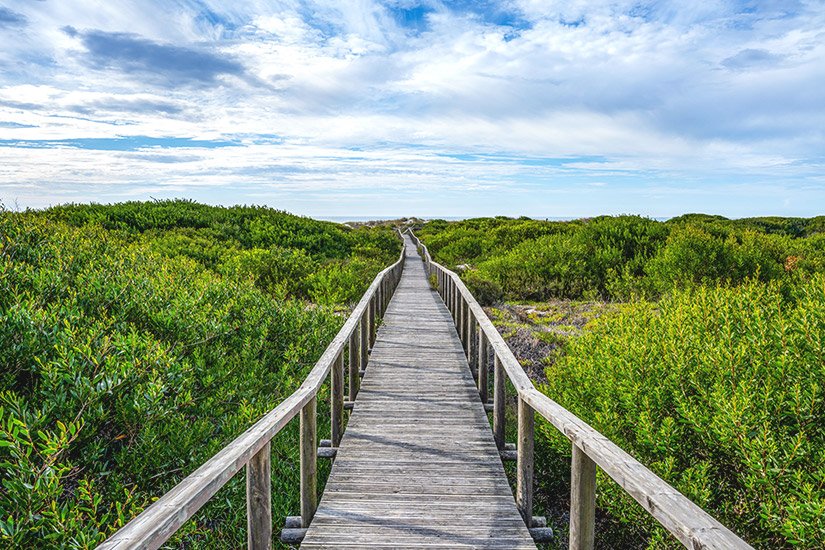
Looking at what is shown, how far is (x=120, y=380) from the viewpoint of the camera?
363cm

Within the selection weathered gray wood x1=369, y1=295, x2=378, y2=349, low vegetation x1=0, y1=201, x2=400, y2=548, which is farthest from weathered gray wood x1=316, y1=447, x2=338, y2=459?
weathered gray wood x1=369, y1=295, x2=378, y2=349

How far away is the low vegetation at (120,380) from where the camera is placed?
261cm

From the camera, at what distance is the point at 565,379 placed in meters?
5.33

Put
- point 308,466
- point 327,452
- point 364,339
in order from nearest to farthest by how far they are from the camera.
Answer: point 308,466, point 327,452, point 364,339

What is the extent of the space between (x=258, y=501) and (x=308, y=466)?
0.75 meters

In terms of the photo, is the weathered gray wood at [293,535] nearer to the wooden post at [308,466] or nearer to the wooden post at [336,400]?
the wooden post at [308,466]

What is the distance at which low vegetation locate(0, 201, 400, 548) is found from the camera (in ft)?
8.57

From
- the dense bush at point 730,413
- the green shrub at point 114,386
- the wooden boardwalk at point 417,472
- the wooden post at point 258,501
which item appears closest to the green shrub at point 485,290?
the wooden boardwalk at point 417,472

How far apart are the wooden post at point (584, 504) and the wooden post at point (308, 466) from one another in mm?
1712

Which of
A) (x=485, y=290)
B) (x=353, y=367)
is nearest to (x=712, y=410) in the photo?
(x=353, y=367)

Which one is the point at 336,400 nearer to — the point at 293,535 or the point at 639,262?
the point at 293,535

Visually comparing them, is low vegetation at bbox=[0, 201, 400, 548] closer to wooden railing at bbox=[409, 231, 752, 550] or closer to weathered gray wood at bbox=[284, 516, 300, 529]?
weathered gray wood at bbox=[284, 516, 300, 529]

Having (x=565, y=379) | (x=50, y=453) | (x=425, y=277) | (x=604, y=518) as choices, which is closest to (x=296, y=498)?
(x=50, y=453)

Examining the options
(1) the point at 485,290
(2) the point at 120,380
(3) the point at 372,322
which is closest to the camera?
(2) the point at 120,380
